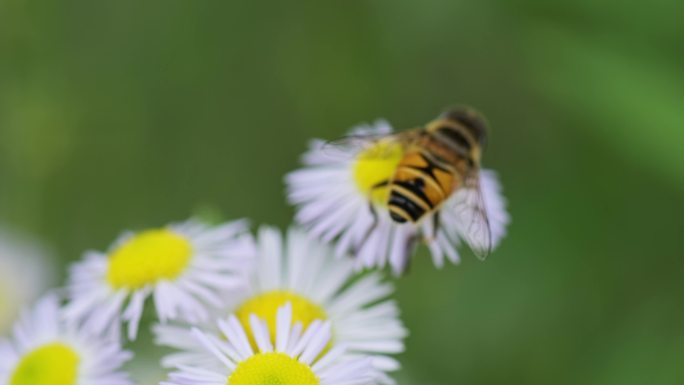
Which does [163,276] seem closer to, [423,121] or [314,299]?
[314,299]

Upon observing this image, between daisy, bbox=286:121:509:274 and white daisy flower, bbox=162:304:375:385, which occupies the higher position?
daisy, bbox=286:121:509:274

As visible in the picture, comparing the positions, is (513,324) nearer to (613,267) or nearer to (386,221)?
(613,267)

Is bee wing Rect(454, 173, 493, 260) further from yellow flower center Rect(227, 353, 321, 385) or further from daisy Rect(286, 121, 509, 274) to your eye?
yellow flower center Rect(227, 353, 321, 385)

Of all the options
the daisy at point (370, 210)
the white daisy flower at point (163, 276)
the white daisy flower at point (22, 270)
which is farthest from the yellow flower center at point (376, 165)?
the white daisy flower at point (22, 270)

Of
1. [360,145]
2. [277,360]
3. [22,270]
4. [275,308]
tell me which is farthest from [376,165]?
[22,270]

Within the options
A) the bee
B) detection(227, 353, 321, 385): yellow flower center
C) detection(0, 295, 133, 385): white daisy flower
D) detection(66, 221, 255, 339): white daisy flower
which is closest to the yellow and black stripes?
the bee

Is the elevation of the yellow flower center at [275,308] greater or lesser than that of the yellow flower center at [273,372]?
greater

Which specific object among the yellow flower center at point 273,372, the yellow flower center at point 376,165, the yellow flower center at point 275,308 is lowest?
the yellow flower center at point 273,372

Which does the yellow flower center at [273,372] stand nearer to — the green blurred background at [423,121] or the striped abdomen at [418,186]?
the striped abdomen at [418,186]
